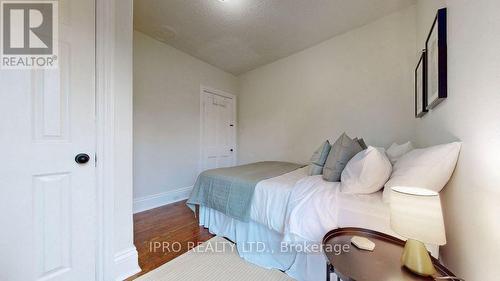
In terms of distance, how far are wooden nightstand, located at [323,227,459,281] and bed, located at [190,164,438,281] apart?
0.51ft

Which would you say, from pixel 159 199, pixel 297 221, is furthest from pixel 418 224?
pixel 159 199

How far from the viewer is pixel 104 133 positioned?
141 centimetres

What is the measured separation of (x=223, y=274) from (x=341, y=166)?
50.1 inches

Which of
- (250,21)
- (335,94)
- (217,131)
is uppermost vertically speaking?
(250,21)

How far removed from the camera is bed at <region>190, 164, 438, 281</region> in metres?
1.28

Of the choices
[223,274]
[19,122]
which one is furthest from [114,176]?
[223,274]

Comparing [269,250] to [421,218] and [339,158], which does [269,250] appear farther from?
[421,218]

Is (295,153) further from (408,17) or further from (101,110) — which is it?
(101,110)

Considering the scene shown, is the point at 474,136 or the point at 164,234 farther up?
the point at 474,136

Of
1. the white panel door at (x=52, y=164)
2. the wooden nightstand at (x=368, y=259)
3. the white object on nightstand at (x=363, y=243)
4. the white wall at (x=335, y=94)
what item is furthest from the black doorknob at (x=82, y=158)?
the white wall at (x=335, y=94)

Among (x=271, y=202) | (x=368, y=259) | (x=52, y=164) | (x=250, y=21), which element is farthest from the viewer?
(x=250, y=21)

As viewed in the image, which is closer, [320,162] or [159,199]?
[320,162]

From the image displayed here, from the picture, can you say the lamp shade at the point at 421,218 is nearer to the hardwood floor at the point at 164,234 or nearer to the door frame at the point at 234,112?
the hardwood floor at the point at 164,234

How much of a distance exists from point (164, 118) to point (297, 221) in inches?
99.8
